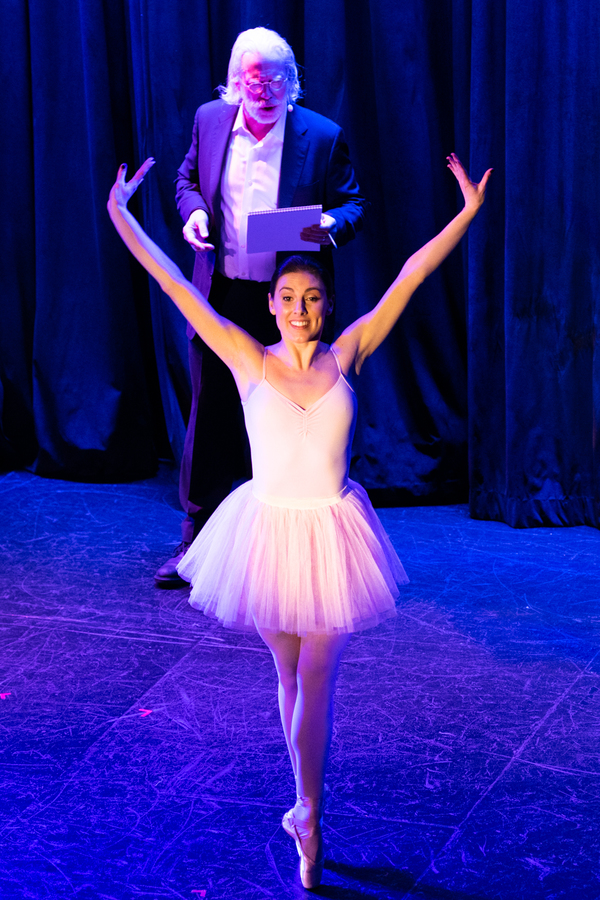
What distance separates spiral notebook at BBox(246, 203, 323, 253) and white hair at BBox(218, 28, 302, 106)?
0.87 m

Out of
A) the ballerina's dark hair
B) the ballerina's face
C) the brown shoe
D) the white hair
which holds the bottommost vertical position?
the brown shoe

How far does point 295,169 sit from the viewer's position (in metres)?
2.96

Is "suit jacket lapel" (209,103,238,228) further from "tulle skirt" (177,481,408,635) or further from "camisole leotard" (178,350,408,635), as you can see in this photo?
"tulle skirt" (177,481,408,635)

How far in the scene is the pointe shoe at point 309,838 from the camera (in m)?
1.77

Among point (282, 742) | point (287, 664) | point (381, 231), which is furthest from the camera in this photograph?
point (381, 231)

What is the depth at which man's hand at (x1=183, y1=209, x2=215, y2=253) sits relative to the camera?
8.52 ft

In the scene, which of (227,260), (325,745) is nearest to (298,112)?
(227,260)

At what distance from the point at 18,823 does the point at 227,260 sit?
179 centimetres

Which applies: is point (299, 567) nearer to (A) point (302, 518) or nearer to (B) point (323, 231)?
(A) point (302, 518)

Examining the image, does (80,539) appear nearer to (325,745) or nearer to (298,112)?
(298,112)

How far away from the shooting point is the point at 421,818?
77.5 inches

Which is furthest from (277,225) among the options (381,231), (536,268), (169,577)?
(381,231)

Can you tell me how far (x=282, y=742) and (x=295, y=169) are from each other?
172 centimetres

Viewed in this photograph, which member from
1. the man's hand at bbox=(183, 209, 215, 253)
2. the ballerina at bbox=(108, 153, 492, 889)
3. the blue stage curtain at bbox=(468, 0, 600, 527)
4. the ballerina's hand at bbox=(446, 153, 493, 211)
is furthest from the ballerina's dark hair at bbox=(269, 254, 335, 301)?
the blue stage curtain at bbox=(468, 0, 600, 527)
